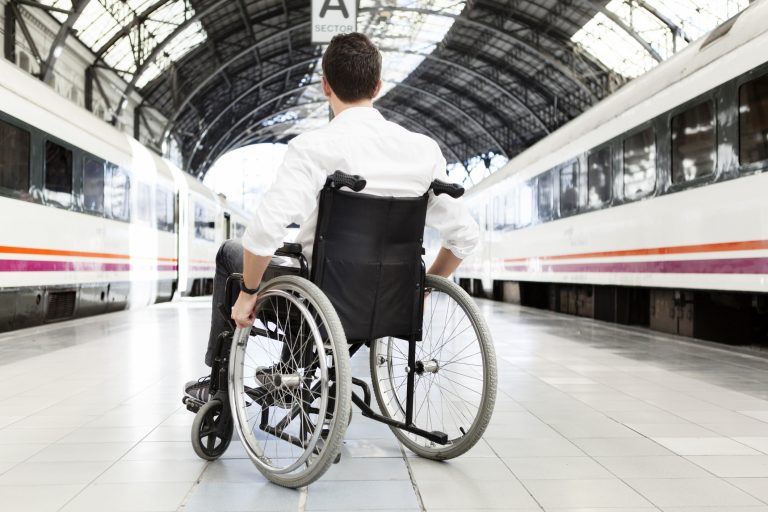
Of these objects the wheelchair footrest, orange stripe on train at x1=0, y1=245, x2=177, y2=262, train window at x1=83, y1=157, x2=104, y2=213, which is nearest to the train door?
orange stripe on train at x1=0, y1=245, x2=177, y2=262

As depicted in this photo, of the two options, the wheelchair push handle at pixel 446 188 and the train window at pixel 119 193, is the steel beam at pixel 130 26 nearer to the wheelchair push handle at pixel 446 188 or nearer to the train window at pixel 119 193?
the train window at pixel 119 193

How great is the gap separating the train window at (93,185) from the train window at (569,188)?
797 cm

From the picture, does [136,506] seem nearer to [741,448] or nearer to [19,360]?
[741,448]

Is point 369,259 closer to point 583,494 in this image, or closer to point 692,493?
point 583,494

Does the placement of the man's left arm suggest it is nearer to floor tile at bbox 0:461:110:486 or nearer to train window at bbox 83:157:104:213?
floor tile at bbox 0:461:110:486

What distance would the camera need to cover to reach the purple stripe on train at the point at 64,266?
390 inches

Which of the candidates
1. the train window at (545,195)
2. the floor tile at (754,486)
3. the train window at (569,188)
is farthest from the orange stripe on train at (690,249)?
the floor tile at (754,486)

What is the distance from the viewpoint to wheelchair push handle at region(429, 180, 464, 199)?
142 inches

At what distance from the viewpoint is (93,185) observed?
13008mm

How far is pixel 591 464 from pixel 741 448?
93 centimetres

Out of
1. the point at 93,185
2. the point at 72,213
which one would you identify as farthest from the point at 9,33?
the point at 72,213

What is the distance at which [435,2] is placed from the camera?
3466cm

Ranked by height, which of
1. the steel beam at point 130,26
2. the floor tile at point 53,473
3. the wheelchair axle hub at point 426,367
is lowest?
the floor tile at point 53,473

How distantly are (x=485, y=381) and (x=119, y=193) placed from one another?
12209 millimetres
